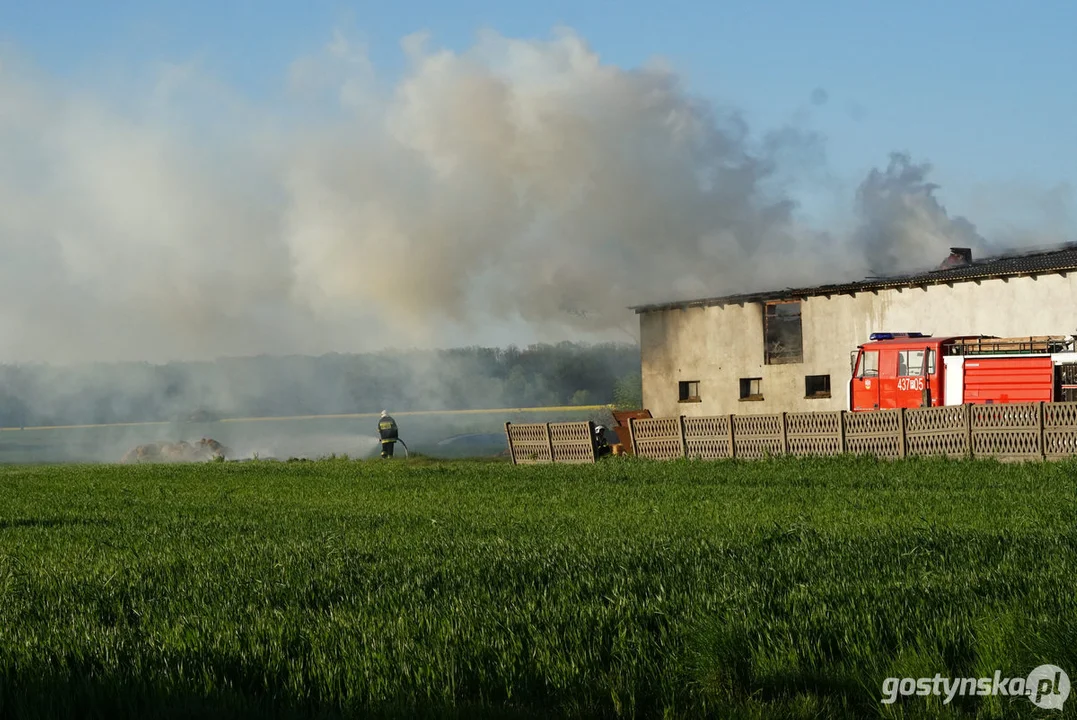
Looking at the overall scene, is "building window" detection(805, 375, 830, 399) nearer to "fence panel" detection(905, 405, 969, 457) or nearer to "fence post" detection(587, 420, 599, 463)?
"fence post" detection(587, 420, 599, 463)

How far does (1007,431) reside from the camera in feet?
89.2

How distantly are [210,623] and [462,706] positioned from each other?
3049 millimetres

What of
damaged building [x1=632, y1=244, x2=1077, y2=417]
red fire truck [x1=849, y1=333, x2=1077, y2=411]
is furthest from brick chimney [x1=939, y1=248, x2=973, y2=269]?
red fire truck [x1=849, y1=333, x2=1077, y2=411]

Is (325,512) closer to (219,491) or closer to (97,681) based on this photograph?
(219,491)

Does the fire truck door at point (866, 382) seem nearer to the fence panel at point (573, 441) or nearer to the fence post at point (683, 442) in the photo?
the fence post at point (683, 442)

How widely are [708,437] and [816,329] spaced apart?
1032cm

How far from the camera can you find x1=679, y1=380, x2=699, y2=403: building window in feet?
149

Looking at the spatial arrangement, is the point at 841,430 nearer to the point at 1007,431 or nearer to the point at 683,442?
the point at 1007,431

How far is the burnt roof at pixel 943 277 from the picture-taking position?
36344mm

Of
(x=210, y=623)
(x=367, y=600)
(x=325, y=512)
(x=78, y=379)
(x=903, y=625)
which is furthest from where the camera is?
(x=78, y=379)

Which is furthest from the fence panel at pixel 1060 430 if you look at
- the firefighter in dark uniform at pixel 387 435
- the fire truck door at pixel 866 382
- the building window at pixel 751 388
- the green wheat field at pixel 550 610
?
the firefighter in dark uniform at pixel 387 435

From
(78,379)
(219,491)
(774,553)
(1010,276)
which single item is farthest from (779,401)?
(78,379)

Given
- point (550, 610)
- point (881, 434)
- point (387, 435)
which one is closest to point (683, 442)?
point (881, 434)

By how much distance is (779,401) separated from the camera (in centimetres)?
4269
